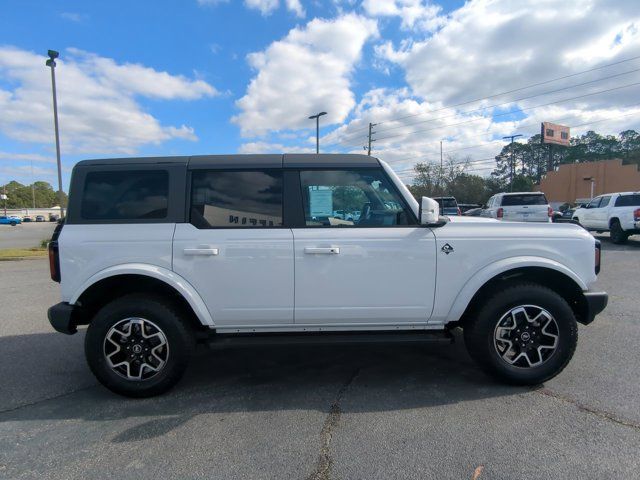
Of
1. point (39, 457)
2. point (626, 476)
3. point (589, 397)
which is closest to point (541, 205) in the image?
point (589, 397)

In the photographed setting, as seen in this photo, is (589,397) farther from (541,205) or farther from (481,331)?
(541,205)

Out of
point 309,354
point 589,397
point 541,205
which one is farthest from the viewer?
point 541,205

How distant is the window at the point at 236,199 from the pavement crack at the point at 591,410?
2624 millimetres

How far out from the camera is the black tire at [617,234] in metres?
14.3

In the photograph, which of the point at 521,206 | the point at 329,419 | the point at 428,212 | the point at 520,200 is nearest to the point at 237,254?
the point at 329,419

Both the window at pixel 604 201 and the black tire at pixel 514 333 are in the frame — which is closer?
the black tire at pixel 514 333

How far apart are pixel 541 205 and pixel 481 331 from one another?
13.4 metres

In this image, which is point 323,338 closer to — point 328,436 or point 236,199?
point 328,436

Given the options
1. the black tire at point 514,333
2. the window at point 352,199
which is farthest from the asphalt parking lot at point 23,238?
the black tire at point 514,333

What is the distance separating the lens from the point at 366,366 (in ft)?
13.4

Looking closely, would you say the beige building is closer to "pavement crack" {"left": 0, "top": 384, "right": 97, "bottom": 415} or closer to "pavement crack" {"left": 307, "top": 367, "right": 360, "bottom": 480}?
"pavement crack" {"left": 307, "top": 367, "right": 360, "bottom": 480}

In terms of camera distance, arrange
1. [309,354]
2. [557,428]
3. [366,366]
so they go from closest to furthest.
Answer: [557,428], [366,366], [309,354]

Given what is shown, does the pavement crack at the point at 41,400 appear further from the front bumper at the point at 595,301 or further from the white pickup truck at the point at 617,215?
the white pickup truck at the point at 617,215

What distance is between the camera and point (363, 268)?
11.3 ft
